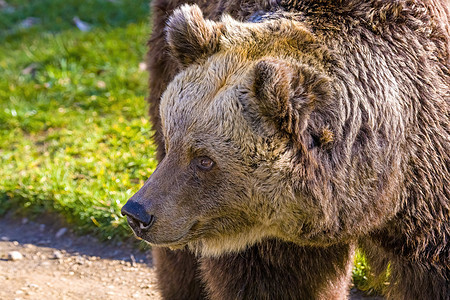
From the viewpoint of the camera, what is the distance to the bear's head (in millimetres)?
3045

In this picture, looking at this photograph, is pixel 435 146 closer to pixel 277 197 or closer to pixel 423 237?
pixel 423 237

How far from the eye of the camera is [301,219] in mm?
3197

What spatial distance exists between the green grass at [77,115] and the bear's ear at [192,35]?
2.57 meters

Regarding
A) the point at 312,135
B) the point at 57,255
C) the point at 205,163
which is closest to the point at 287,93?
the point at 312,135

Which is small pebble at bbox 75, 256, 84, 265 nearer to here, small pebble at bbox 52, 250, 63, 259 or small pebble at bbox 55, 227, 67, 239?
small pebble at bbox 52, 250, 63, 259

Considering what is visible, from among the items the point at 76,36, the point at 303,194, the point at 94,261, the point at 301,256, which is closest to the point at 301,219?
the point at 303,194

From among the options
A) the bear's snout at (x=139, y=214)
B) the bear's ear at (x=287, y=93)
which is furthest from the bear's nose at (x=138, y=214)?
the bear's ear at (x=287, y=93)

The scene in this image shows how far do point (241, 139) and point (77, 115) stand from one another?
4941 mm

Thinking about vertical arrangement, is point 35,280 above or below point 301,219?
below

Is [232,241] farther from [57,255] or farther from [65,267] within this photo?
[57,255]

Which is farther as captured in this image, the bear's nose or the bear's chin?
the bear's chin

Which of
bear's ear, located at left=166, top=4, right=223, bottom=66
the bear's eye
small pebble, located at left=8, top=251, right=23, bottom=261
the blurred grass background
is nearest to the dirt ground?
small pebble, located at left=8, top=251, right=23, bottom=261

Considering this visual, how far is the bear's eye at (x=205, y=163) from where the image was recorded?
10.4 ft

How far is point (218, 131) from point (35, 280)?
2832 mm
